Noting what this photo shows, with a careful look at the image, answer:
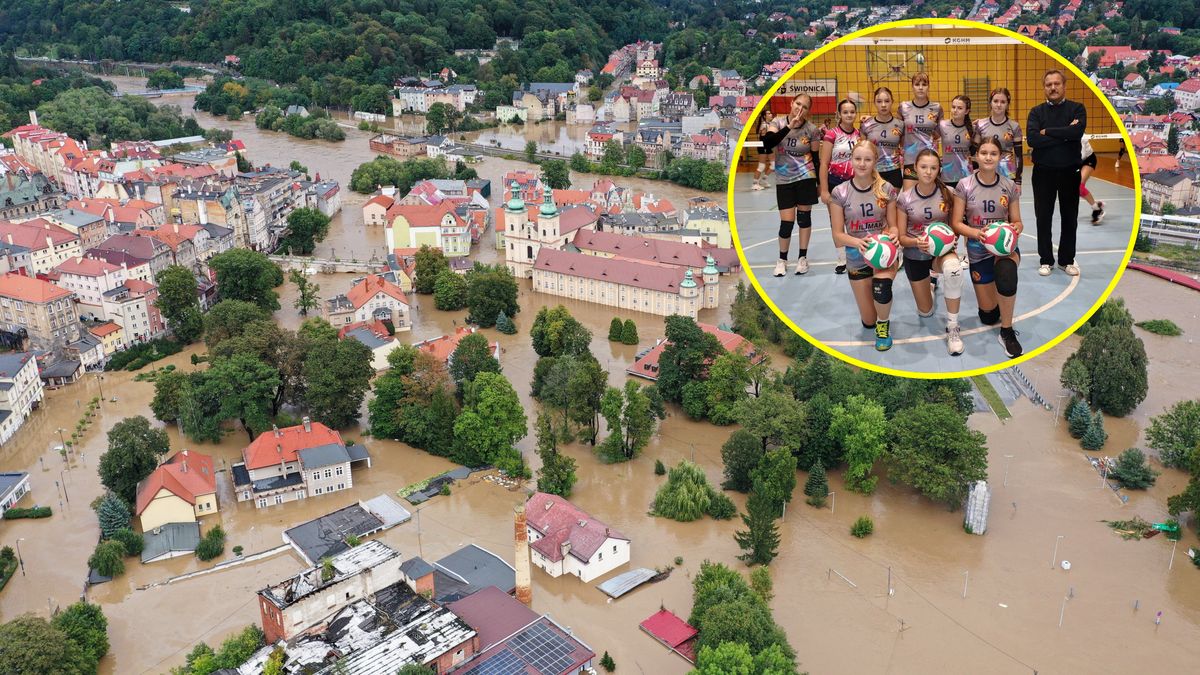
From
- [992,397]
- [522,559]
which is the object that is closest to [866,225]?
[522,559]

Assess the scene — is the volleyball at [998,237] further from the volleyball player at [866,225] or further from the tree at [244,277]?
the tree at [244,277]

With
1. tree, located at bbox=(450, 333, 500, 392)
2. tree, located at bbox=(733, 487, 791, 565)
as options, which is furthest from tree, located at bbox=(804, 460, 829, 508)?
tree, located at bbox=(450, 333, 500, 392)

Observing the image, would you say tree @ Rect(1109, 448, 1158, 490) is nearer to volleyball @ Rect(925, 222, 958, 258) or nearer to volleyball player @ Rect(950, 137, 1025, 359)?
volleyball player @ Rect(950, 137, 1025, 359)

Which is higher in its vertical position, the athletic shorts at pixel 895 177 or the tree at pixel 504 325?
the athletic shorts at pixel 895 177

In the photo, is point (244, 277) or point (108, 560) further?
point (244, 277)

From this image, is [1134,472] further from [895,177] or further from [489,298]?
[895,177]

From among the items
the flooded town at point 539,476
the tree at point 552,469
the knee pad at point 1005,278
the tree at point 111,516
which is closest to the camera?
the knee pad at point 1005,278

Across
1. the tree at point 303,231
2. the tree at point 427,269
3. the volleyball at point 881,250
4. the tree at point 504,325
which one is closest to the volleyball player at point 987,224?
the volleyball at point 881,250
